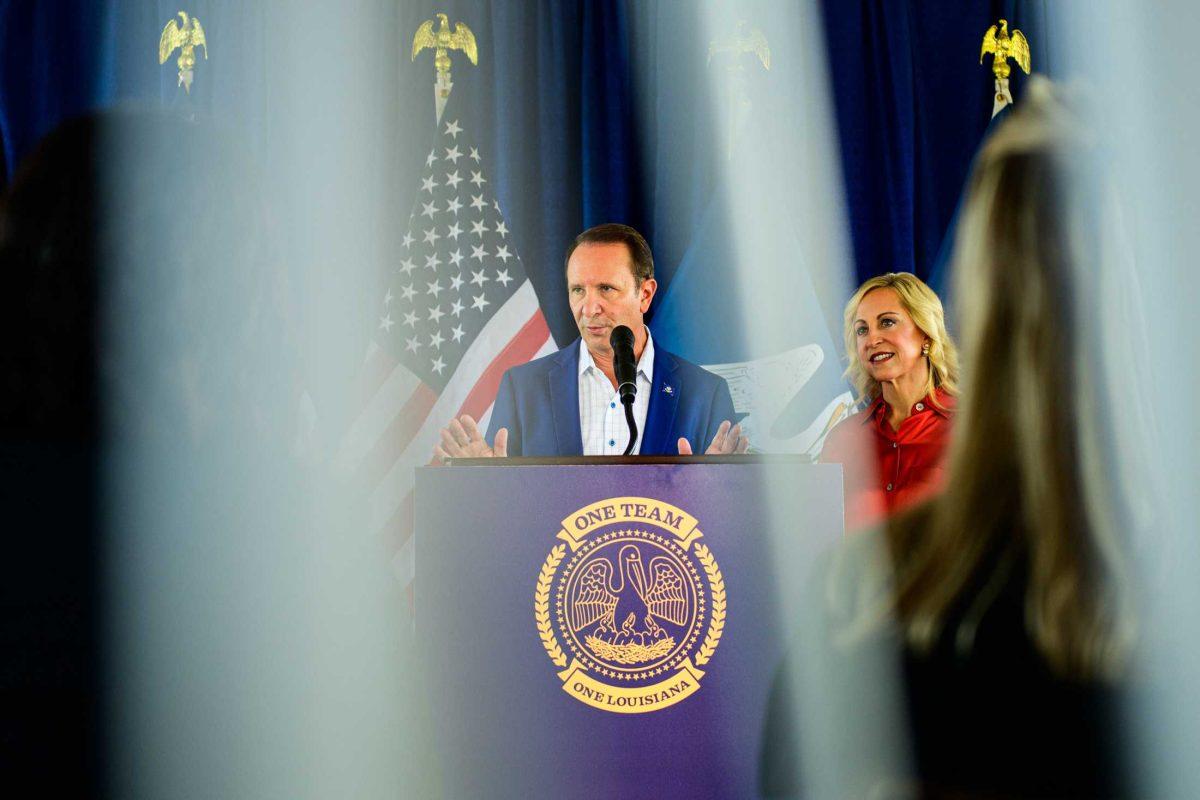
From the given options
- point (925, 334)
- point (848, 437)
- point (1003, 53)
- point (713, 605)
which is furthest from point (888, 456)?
point (1003, 53)

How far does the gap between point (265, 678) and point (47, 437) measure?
0.71 ft

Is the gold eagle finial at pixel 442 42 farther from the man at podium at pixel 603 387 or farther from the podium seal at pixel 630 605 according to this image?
the podium seal at pixel 630 605

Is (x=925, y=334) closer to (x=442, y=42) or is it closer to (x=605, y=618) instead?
(x=605, y=618)

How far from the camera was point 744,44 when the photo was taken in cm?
400

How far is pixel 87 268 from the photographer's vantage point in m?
0.74

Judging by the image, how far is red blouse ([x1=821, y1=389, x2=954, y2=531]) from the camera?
9.32ft

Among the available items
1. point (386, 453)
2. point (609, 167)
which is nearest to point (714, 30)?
point (609, 167)

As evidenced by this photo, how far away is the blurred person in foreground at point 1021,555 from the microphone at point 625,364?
40.9 inches

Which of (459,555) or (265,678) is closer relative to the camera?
(265,678)

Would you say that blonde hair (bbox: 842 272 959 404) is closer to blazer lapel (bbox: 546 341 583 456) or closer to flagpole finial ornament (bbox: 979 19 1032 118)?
blazer lapel (bbox: 546 341 583 456)

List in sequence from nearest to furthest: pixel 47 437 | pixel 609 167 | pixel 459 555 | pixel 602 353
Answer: pixel 47 437
pixel 459 555
pixel 602 353
pixel 609 167

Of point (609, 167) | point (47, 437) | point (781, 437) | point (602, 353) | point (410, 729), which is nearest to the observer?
point (47, 437)

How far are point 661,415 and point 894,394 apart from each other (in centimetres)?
66

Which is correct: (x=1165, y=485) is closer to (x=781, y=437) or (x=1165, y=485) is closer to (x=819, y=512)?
(x=819, y=512)
